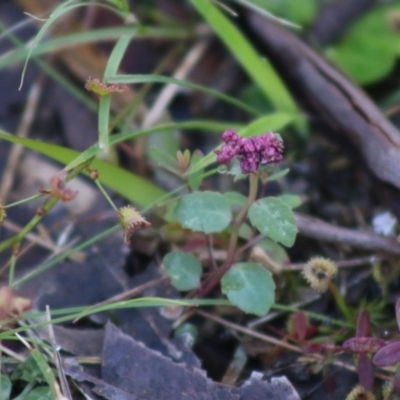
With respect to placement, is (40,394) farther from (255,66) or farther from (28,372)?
(255,66)

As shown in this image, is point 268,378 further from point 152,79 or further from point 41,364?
point 152,79

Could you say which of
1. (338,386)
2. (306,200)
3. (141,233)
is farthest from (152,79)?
(338,386)

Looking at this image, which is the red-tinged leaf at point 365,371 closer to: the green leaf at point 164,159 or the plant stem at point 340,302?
the plant stem at point 340,302

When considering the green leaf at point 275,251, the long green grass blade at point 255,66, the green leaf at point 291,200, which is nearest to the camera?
the green leaf at point 291,200

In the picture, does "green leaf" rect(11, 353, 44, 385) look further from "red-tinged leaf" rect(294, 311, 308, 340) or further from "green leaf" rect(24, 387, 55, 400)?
"red-tinged leaf" rect(294, 311, 308, 340)

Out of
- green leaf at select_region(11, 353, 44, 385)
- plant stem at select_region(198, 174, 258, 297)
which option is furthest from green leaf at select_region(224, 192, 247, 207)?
green leaf at select_region(11, 353, 44, 385)

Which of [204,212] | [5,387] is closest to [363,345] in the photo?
[204,212]

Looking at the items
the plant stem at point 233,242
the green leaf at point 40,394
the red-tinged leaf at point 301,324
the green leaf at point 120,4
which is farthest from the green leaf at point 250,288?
the green leaf at point 120,4
